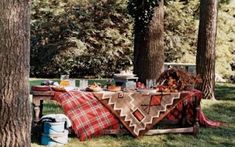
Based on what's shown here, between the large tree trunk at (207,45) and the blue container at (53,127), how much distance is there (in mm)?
5606

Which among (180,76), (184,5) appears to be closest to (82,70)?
(184,5)

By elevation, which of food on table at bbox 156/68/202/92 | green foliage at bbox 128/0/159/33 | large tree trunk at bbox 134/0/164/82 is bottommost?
food on table at bbox 156/68/202/92

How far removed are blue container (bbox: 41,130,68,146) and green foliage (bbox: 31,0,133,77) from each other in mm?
11521

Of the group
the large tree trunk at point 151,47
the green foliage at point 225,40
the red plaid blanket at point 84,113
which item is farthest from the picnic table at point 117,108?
the green foliage at point 225,40

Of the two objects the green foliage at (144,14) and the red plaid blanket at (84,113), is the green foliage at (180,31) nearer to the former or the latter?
the green foliage at (144,14)

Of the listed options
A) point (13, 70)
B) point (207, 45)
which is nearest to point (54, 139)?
point (13, 70)

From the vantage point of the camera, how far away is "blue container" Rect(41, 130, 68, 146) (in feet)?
20.8

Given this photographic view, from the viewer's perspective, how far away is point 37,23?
728 inches

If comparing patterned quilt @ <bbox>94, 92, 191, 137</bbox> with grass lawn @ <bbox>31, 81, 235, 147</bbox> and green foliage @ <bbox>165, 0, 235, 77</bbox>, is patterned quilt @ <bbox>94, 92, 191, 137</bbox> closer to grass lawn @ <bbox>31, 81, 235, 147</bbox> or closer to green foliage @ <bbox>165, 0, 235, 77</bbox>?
grass lawn @ <bbox>31, 81, 235, 147</bbox>

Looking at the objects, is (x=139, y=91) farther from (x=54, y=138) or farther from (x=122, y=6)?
(x=122, y=6)

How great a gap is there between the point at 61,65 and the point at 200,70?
816 centimetres

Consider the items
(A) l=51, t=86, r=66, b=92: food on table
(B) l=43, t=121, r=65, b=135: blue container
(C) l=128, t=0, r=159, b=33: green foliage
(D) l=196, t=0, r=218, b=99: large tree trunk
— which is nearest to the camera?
(B) l=43, t=121, r=65, b=135: blue container

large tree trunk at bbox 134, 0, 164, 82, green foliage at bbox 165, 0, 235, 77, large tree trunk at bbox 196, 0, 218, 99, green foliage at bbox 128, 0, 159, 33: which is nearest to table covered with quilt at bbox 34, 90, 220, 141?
large tree trunk at bbox 134, 0, 164, 82

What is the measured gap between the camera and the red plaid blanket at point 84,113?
6598 mm
